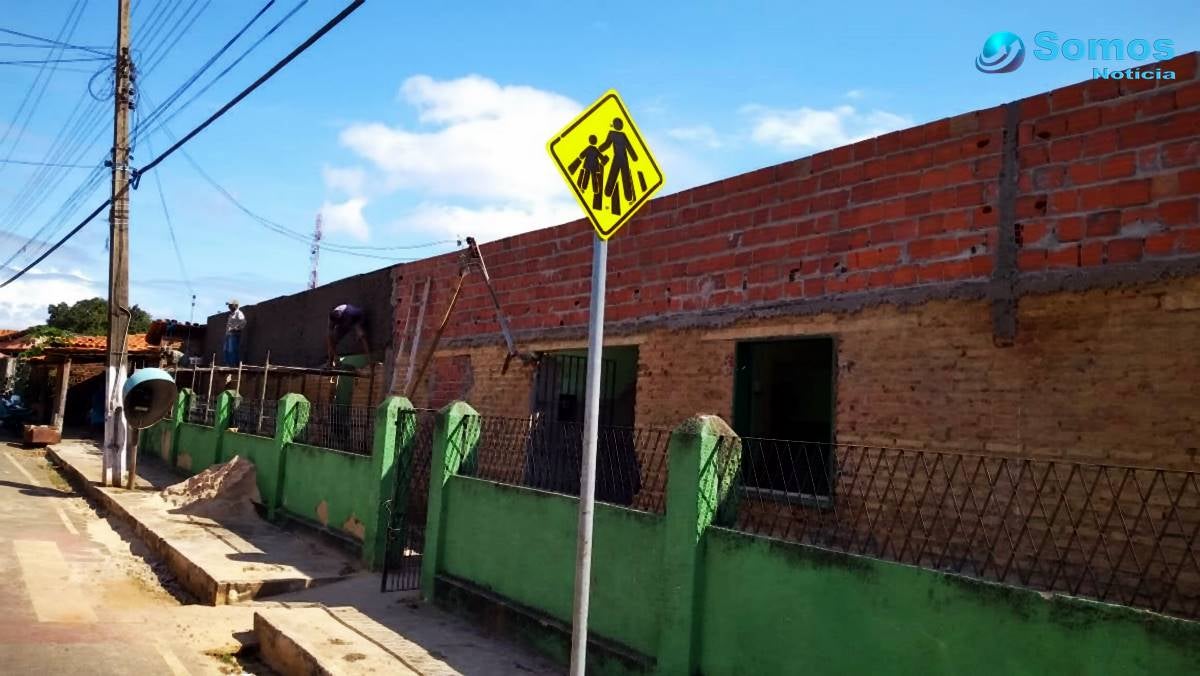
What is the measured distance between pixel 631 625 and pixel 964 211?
3615 mm

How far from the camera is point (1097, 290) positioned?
5.19 m

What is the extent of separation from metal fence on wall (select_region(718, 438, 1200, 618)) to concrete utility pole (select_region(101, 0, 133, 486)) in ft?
42.8

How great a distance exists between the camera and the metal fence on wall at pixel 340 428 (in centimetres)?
1017

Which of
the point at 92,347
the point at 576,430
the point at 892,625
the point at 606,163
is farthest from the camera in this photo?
the point at 92,347

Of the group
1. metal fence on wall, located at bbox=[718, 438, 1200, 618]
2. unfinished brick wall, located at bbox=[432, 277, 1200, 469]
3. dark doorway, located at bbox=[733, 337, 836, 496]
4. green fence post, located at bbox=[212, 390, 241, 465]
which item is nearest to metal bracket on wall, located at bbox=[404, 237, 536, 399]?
dark doorway, located at bbox=[733, 337, 836, 496]

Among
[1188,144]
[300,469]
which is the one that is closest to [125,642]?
[300,469]

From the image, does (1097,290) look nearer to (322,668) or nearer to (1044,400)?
(1044,400)

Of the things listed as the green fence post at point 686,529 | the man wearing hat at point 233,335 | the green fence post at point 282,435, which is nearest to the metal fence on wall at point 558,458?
the green fence post at point 686,529

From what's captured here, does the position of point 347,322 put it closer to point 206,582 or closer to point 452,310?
point 452,310

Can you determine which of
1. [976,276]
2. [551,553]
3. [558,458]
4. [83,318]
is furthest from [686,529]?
[83,318]

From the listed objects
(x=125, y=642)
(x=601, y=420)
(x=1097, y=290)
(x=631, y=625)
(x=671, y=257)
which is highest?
(x=671, y=257)

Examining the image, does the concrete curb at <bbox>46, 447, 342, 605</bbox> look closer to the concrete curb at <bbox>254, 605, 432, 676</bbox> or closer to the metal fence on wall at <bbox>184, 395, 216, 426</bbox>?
the concrete curb at <bbox>254, 605, 432, 676</bbox>

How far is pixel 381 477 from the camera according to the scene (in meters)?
9.20

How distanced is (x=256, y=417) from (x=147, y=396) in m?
2.79
